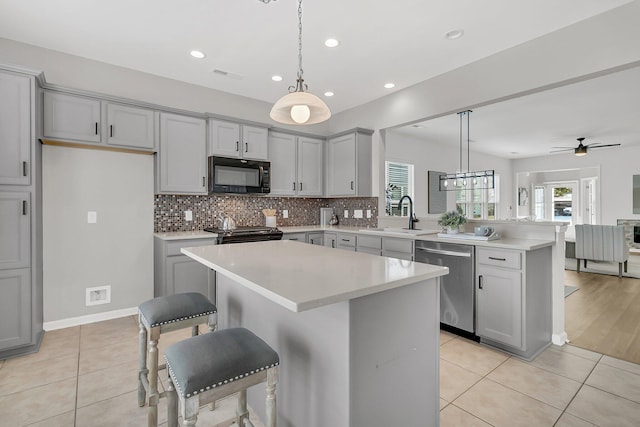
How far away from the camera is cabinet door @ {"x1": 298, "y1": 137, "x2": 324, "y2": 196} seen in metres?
4.62

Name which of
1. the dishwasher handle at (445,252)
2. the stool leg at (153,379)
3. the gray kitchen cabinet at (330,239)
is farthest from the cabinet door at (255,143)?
the stool leg at (153,379)

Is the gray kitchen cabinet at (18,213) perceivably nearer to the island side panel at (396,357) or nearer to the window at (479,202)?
the island side panel at (396,357)

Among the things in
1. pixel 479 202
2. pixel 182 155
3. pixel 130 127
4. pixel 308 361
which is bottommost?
pixel 308 361

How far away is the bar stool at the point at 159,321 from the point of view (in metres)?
1.60

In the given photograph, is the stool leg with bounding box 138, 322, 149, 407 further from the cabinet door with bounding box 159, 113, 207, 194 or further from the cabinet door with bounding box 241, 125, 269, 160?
the cabinet door with bounding box 241, 125, 269, 160

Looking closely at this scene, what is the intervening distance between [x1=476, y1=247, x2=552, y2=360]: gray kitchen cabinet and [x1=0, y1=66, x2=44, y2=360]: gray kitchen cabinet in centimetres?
379

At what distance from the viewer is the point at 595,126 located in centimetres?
545

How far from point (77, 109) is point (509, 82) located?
4127 millimetres

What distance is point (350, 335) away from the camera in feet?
3.99

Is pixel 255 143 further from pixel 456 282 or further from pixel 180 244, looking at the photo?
pixel 456 282

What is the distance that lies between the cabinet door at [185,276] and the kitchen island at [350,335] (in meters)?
1.74

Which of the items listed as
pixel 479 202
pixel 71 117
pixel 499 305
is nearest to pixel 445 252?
pixel 499 305

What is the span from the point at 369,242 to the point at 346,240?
408 millimetres

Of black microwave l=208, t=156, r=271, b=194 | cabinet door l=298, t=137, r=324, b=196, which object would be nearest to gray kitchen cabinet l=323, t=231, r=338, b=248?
cabinet door l=298, t=137, r=324, b=196
